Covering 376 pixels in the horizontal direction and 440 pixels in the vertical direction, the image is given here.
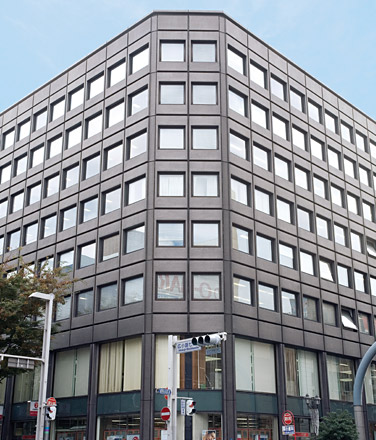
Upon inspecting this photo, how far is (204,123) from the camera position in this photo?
129 feet

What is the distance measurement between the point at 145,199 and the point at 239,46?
582 inches

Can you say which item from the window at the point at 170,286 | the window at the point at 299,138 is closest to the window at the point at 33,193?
the window at the point at 170,286

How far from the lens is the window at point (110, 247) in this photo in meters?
38.7

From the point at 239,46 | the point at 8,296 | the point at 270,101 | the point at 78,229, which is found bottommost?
the point at 8,296

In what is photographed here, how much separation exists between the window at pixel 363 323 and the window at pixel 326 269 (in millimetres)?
4506

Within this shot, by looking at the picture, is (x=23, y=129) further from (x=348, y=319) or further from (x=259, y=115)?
(x=348, y=319)

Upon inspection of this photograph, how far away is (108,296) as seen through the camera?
38.2m

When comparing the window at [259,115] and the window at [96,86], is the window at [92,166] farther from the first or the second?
the window at [259,115]

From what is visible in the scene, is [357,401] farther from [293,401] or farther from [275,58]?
[275,58]

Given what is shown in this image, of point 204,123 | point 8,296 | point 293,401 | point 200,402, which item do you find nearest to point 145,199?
point 204,123

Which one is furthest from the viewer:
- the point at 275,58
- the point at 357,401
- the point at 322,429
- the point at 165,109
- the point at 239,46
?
the point at 275,58

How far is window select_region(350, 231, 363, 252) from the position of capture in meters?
48.2

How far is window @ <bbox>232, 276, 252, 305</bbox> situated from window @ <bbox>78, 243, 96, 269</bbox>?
34.4 feet

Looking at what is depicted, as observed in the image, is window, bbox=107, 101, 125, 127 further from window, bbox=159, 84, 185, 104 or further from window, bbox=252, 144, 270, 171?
window, bbox=252, 144, 270, 171
